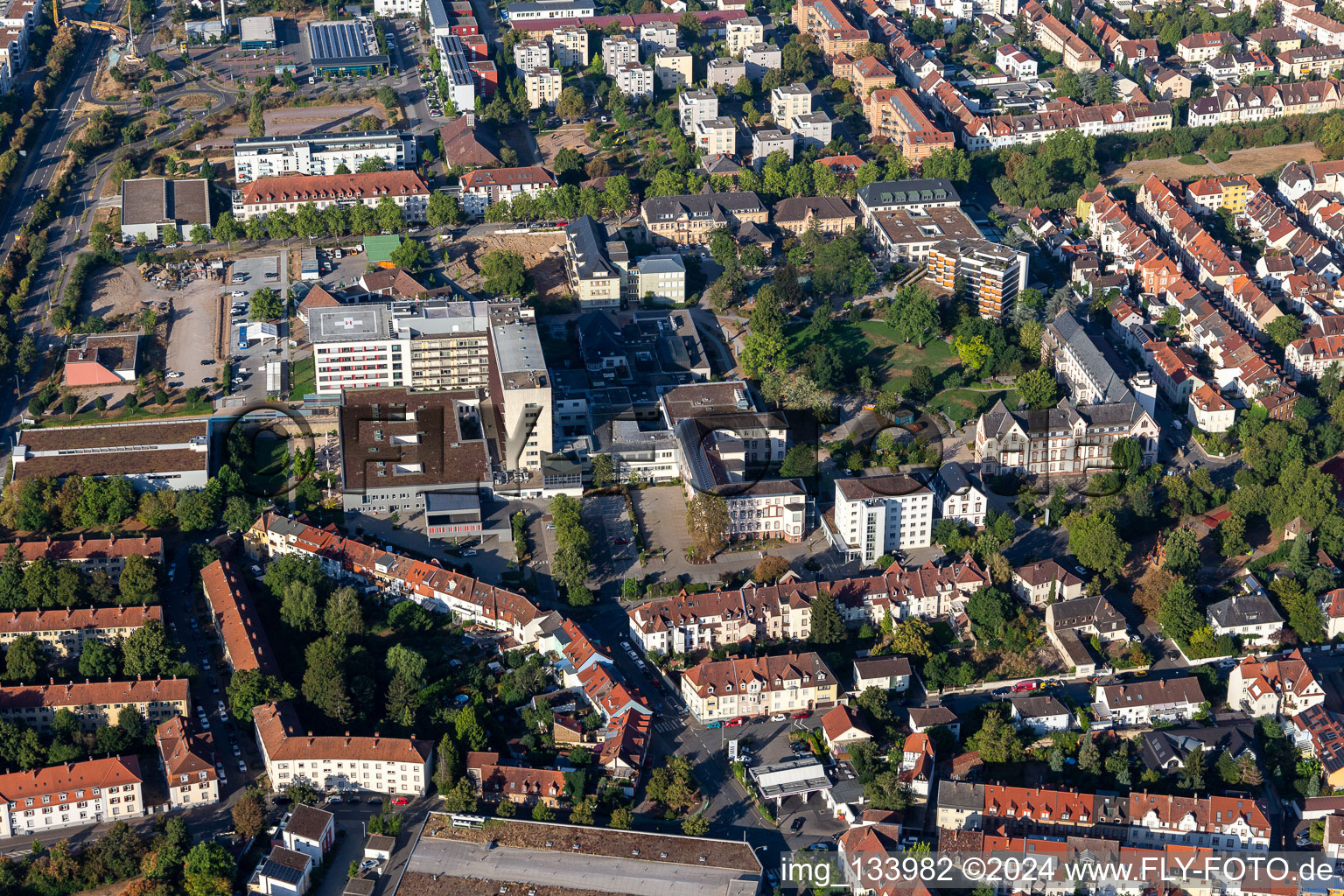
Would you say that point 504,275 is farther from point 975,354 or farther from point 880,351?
point 975,354

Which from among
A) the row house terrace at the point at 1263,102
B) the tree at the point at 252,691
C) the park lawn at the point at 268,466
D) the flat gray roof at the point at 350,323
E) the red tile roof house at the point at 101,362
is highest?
the flat gray roof at the point at 350,323

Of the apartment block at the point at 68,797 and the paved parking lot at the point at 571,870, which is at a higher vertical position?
the apartment block at the point at 68,797

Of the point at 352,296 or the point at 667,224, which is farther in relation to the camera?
the point at 667,224

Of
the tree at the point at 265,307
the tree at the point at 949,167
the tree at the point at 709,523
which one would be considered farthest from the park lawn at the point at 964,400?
the tree at the point at 265,307

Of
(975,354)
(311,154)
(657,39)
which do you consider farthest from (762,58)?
(975,354)

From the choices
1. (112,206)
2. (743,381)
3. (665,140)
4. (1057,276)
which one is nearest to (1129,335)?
(1057,276)

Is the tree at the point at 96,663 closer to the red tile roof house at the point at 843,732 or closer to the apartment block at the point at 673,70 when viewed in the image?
the red tile roof house at the point at 843,732

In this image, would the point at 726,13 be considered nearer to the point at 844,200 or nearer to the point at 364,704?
the point at 844,200
